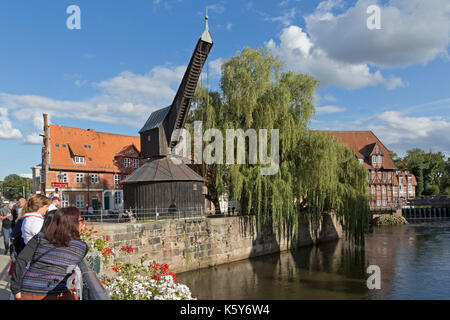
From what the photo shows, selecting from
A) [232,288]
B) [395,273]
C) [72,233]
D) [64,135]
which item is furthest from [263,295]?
[64,135]

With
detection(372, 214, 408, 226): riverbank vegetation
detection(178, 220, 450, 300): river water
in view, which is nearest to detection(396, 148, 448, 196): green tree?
detection(372, 214, 408, 226): riverbank vegetation

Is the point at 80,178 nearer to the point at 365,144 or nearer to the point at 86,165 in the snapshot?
the point at 86,165

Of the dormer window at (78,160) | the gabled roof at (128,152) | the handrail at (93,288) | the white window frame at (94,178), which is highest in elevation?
the gabled roof at (128,152)

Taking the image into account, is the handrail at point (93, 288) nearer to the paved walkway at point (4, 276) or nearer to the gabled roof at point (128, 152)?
the paved walkway at point (4, 276)

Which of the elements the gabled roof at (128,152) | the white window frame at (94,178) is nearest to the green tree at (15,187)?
the gabled roof at (128,152)

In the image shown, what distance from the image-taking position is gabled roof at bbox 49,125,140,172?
31.8 meters

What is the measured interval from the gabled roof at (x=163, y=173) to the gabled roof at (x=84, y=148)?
48.9 feet

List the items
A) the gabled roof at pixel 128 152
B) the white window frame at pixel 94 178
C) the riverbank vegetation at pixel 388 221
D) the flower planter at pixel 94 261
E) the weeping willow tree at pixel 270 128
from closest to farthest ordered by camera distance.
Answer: the flower planter at pixel 94 261 < the weeping willow tree at pixel 270 128 < the white window frame at pixel 94 178 < the gabled roof at pixel 128 152 < the riverbank vegetation at pixel 388 221

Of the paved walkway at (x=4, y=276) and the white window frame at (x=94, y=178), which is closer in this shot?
the paved walkway at (x=4, y=276)

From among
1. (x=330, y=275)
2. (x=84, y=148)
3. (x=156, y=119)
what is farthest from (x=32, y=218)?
(x=84, y=148)

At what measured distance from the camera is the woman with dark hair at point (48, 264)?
11.4ft

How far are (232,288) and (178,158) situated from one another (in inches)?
342

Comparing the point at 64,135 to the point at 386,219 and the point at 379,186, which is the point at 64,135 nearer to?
the point at 386,219

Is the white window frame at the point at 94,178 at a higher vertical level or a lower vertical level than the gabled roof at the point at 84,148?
lower
